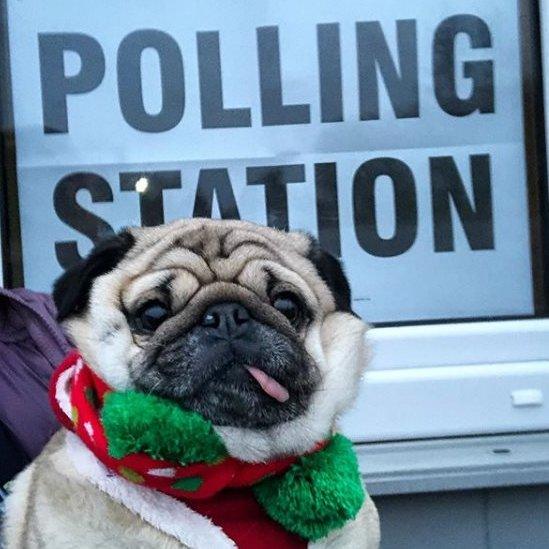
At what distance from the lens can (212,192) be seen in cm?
282

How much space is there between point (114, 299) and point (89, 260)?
9 centimetres

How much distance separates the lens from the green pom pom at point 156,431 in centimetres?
119

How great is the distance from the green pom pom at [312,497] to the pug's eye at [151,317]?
0.28 m

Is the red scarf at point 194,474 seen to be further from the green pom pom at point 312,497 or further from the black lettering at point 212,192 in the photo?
the black lettering at point 212,192

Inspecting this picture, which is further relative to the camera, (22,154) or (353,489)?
(22,154)

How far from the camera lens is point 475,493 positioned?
281 cm

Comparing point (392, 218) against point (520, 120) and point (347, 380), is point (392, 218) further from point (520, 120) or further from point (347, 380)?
point (347, 380)

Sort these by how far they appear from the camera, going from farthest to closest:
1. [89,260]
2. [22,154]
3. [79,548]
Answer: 1. [22,154]
2. [89,260]
3. [79,548]

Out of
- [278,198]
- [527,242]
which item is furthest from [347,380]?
[527,242]

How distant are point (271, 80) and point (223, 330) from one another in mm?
1712

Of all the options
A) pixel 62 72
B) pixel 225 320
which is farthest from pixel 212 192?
pixel 225 320

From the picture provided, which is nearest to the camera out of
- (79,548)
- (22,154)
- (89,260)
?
(79,548)

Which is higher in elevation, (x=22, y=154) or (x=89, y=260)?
(x=22, y=154)

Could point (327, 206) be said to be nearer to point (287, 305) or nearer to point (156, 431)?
point (287, 305)
